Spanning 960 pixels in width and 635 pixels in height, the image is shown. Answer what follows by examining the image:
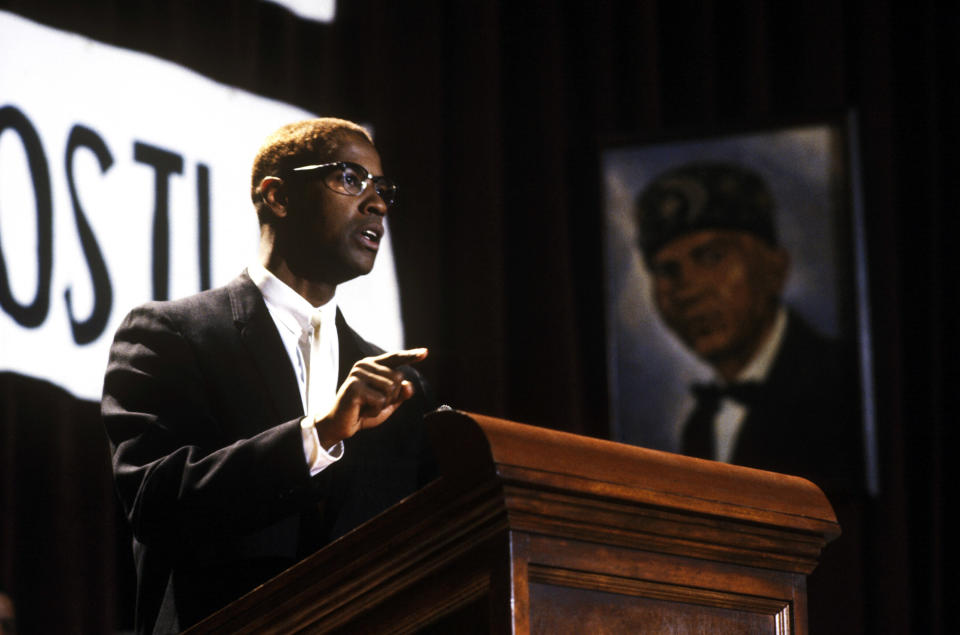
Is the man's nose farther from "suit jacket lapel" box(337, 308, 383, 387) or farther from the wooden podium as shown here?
the wooden podium

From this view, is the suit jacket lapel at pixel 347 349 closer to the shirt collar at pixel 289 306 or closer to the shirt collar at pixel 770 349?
the shirt collar at pixel 289 306

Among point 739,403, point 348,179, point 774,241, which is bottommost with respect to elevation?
point 739,403

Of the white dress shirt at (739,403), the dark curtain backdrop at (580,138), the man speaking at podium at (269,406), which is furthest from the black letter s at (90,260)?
the white dress shirt at (739,403)

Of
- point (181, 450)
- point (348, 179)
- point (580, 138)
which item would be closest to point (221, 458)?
point (181, 450)

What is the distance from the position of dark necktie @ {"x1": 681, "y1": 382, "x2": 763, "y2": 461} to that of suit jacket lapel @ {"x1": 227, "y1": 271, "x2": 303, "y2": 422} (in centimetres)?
268

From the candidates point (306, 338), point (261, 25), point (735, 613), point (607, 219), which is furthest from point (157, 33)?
point (735, 613)

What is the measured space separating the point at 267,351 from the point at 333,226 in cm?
23

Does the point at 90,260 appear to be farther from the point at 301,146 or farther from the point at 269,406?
the point at 269,406

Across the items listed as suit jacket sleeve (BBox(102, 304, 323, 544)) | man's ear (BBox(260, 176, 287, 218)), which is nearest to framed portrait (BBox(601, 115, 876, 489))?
man's ear (BBox(260, 176, 287, 218))

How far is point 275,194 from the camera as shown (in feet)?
6.68

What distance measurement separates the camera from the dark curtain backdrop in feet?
13.7

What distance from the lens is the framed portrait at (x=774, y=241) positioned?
4.32 meters

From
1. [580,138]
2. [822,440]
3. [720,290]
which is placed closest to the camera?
[822,440]

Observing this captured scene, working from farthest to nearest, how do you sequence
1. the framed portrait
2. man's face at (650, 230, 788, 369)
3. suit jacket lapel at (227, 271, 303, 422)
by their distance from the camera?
man's face at (650, 230, 788, 369) < the framed portrait < suit jacket lapel at (227, 271, 303, 422)
